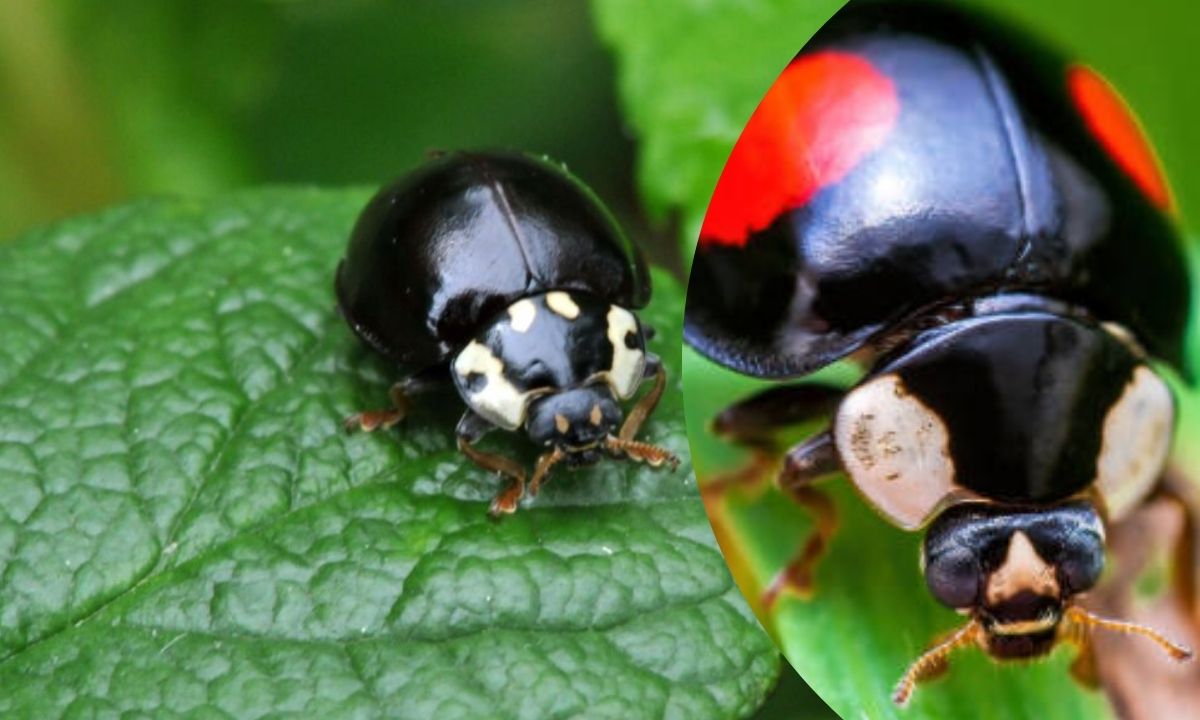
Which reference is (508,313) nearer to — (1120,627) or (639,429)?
(639,429)

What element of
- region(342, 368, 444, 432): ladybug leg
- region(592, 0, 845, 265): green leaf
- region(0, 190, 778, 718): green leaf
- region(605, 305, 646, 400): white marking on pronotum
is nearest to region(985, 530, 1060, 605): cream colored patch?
region(0, 190, 778, 718): green leaf

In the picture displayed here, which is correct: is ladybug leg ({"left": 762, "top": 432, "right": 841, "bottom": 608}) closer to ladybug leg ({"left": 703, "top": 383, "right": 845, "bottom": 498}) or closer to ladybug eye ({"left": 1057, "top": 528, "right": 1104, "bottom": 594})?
ladybug leg ({"left": 703, "top": 383, "right": 845, "bottom": 498})

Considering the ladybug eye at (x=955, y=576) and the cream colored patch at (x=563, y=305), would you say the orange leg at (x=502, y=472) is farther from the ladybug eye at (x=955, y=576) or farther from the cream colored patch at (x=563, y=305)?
the ladybug eye at (x=955, y=576)

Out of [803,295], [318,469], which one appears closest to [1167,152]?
[803,295]

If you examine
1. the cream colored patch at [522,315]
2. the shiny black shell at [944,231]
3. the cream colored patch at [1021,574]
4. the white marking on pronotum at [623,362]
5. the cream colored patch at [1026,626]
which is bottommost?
the white marking on pronotum at [623,362]

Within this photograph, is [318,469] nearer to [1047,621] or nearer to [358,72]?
[1047,621]

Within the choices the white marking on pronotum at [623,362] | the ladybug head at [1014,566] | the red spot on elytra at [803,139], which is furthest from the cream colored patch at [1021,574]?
the white marking on pronotum at [623,362]

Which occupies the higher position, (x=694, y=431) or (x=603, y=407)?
(x=694, y=431)
